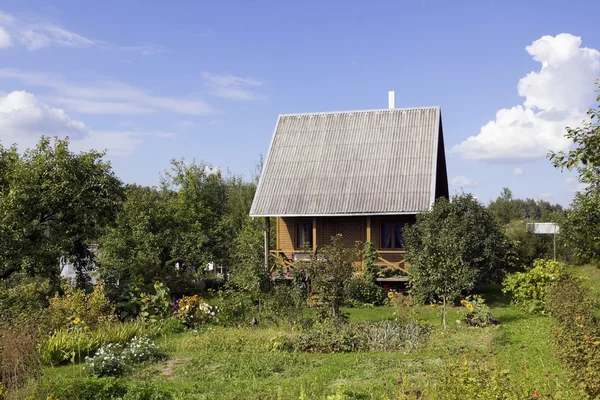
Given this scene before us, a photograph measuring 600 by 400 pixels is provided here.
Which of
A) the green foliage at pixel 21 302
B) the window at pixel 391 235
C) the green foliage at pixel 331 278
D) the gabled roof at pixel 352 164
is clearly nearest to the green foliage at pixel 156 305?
the green foliage at pixel 21 302

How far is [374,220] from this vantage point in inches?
927

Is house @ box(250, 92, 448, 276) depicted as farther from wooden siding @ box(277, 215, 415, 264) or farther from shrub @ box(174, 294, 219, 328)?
shrub @ box(174, 294, 219, 328)

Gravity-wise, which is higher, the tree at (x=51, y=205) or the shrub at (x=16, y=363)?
the tree at (x=51, y=205)

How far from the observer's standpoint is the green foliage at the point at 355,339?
12.2m

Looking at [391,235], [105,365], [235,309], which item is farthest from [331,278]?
[391,235]

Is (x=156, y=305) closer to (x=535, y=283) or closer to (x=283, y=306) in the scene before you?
(x=283, y=306)

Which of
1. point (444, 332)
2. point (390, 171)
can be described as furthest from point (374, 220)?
point (444, 332)

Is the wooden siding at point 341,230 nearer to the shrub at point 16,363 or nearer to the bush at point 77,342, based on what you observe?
the bush at point 77,342

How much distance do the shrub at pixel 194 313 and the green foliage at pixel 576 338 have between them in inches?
348

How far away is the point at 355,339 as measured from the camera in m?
12.4

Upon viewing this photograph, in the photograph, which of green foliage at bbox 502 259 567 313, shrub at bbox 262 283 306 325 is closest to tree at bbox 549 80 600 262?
green foliage at bbox 502 259 567 313

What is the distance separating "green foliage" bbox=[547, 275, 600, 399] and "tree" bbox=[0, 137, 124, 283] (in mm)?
12923

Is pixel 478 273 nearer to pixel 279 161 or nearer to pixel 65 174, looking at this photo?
pixel 279 161

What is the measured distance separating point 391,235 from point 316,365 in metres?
13.2
